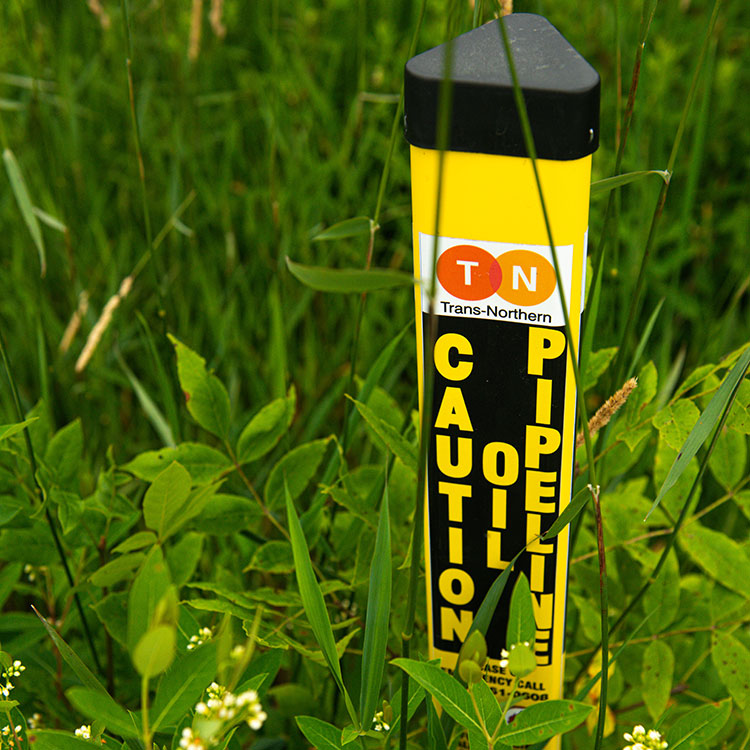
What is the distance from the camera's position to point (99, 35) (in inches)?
84.4

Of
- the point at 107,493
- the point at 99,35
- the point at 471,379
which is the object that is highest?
the point at 99,35

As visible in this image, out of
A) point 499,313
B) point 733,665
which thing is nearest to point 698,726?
point 733,665

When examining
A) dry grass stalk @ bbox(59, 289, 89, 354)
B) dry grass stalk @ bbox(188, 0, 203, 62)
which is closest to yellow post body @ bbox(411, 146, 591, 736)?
dry grass stalk @ bbox(59, 289, 89, 354)

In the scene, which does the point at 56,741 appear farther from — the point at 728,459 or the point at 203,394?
the point at 728,459

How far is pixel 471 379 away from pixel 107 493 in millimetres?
408

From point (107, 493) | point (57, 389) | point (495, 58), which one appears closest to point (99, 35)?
point (57, 389)

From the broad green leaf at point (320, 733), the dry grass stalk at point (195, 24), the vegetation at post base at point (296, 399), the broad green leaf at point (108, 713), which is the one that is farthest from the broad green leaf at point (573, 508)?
the dry grass stalk at point (195, 24)

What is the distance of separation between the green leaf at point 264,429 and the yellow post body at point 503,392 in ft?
0.63

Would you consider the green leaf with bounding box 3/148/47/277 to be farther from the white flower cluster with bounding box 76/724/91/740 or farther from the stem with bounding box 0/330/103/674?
the white flower cluster with bounding box 76/724/91/740

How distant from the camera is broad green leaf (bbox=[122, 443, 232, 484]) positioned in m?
0.85

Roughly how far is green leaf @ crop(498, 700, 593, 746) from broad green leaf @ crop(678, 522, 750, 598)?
28cm

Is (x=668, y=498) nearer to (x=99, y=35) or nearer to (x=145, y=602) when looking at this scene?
(x=145, y=602)

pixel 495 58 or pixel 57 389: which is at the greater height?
pixel 495 58

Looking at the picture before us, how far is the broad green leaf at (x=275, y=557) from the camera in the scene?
843mm
